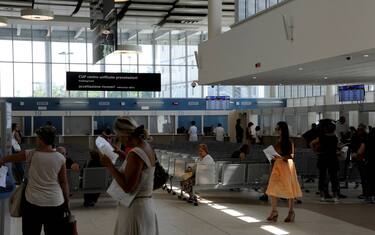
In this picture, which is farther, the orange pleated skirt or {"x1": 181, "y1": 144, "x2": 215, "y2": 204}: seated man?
{"x1": 181, "y1": 144, "x2": 215, "y2": 204}: seated man

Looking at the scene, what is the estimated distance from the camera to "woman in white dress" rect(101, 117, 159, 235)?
4.12 m

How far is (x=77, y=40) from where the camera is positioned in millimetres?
38594

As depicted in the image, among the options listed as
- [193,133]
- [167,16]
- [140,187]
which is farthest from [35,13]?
[140,187]

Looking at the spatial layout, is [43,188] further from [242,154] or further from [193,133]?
[193,133]

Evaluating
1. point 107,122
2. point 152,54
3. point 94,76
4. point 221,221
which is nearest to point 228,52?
point 221,221

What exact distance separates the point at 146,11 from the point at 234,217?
21.1 meters

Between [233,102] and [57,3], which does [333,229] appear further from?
[233,102]

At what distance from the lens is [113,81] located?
96.7 ft

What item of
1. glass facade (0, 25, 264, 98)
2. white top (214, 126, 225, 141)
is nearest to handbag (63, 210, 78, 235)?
white top (214, 126, 225, 141)

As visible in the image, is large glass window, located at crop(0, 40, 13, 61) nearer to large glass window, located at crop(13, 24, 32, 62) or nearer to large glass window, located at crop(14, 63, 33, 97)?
large glass window, located at crop(13, 24, 32, 62)

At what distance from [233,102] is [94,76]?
10.8 metres

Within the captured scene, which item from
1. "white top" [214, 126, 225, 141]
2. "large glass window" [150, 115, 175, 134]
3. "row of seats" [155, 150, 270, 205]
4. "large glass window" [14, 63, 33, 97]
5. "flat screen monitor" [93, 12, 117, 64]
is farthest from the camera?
"large glass window" [14, 63, 33, 97]

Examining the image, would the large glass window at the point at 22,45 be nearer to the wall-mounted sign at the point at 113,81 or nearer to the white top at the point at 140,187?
the wall-mounted sign at the point at 113,81

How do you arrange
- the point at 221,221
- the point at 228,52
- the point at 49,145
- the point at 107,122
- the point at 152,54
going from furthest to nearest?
the point at 152,54, the point at 107,122, the point at 228,52, the point at 221,221, the point at 49,145
